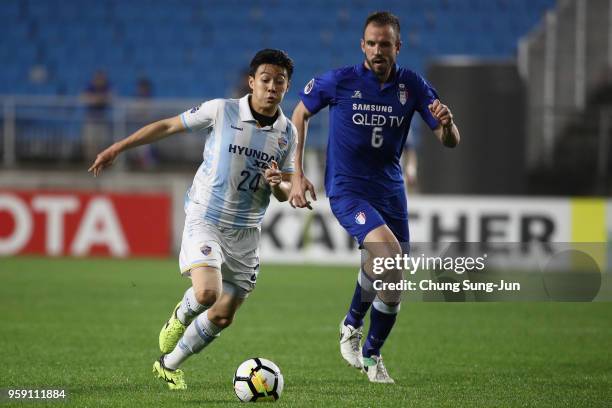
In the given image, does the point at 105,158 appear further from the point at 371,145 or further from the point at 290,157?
the point at 371,145

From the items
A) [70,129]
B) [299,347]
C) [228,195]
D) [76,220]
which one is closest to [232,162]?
[228,195]

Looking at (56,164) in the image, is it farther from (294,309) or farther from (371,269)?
(371,269)

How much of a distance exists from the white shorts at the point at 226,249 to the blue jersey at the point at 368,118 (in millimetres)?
855

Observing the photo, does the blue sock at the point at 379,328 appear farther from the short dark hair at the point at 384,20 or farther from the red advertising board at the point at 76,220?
the red advertising board at the point at 76,220

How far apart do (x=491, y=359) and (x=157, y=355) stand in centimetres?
265

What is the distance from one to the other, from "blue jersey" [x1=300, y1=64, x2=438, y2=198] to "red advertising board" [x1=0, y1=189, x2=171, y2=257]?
406 inches

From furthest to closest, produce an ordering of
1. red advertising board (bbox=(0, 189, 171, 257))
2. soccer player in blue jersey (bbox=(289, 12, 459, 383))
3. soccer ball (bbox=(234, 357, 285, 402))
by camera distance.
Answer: red advertising board (bbox=(0, 189, 171, 257))
soccer player in blue jersey (bbox=(289, 12, 459, 383))
soccer ball (bbox=(234, 357, 285, 402))

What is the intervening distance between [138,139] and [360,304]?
6.92 feet

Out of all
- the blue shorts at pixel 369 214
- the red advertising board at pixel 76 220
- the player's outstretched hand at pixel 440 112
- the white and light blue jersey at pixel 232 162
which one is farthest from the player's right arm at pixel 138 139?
the red advertising board at pixel 76 220

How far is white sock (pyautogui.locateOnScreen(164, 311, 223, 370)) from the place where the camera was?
645 cm

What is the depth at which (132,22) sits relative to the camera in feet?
74.6

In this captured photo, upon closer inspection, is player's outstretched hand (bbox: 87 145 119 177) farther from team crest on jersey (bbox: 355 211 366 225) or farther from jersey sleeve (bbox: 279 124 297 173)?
team crest on jersey (bbox: 355 211 366 225)

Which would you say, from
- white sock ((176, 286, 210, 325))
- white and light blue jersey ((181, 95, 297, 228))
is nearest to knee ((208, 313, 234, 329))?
white sock ((176, 286, 210, 325))

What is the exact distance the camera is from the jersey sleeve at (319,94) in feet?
23.0
